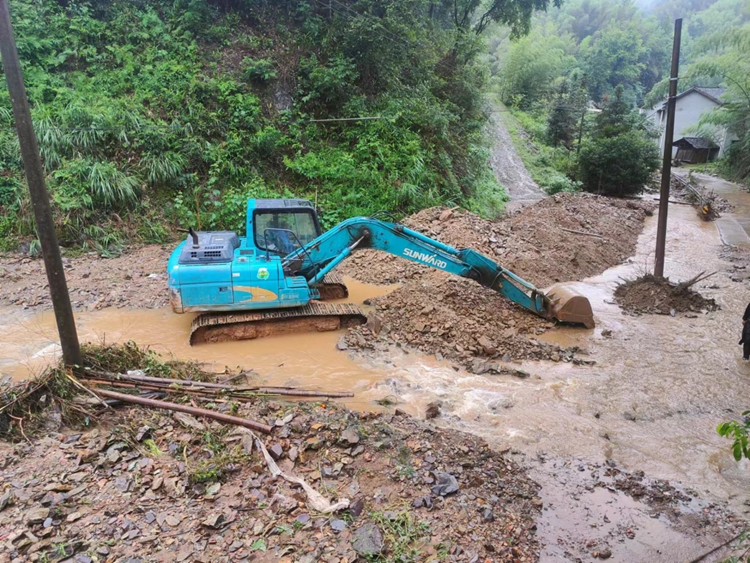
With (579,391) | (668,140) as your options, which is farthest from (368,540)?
(668,140)

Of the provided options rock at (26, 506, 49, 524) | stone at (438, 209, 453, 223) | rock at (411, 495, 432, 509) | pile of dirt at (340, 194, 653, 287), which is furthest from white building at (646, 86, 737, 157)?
rock at (26, 506, 49, 524)

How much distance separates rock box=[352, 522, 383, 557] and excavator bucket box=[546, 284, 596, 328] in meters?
5.86

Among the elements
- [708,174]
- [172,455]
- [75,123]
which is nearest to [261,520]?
[172,455]

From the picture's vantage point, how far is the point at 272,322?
26.8ft

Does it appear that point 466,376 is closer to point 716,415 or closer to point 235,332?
point 716,415

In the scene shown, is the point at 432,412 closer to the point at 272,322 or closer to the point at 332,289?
the point at 272,322

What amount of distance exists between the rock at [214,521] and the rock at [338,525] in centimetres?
80

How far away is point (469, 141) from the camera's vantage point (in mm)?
19562

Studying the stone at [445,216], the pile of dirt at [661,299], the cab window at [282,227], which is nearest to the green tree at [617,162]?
the stone at [445,216]

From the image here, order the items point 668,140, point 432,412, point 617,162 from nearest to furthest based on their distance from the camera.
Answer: point 432,412 → point 668,140 → point 617,162

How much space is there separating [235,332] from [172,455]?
3837mm

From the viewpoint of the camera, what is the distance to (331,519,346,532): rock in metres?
3.60

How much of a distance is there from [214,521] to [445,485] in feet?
6.19

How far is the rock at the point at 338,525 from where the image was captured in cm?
360
